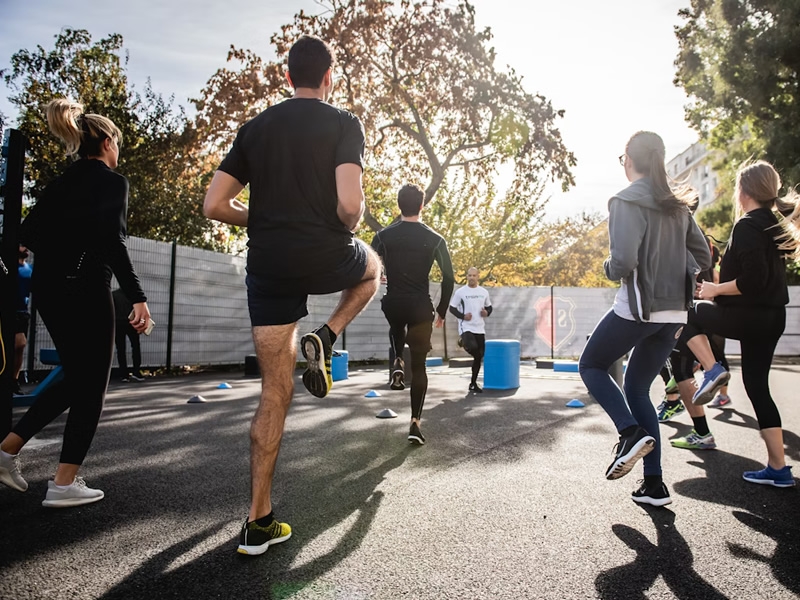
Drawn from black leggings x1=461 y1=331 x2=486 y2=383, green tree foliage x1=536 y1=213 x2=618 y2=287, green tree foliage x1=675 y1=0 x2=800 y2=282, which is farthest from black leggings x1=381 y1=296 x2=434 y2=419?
green tree foliage x1=536 y1=213 x2=618 y2=287

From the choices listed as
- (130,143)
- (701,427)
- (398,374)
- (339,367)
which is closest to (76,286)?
(398,374)

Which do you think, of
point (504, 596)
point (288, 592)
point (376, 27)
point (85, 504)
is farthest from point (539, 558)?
point (376, 27)

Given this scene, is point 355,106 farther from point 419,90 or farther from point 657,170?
point 657,170

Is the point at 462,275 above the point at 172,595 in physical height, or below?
above

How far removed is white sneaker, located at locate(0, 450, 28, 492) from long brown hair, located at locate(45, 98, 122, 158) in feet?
5.12

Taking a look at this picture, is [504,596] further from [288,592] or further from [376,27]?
[376,27]

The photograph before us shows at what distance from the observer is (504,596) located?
2.04 m

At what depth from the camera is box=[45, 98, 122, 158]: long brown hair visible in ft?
9.95

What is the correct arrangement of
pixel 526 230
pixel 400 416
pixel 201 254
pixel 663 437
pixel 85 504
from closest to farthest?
1. pixel 85 504
2. pixel 663 437
3. pixel 400 416
4. pixel 201 254
5. pixel 526 230

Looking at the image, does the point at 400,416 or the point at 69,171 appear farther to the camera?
the point at 400,416

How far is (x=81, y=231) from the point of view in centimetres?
299

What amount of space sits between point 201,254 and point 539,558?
1118 cm

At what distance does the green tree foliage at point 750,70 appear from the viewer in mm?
20625

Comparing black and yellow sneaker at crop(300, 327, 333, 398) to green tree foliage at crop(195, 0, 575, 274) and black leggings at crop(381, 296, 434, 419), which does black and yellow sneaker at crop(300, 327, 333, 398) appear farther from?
green tree foliage at crop(195, 0, 575, 274)
